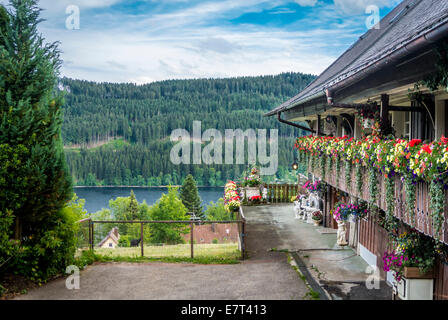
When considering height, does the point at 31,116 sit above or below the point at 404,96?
below

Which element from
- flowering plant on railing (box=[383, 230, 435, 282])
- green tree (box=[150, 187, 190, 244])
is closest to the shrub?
flowering plant on railing (box=[383, 230, 435, 282])

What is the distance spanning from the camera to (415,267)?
6664 millimetres

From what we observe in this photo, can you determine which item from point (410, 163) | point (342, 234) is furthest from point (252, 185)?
point (410, 163)

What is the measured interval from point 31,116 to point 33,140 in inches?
20.1

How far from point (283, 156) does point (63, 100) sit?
8167cm

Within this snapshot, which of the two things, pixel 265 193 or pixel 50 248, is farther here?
pixel 265 193

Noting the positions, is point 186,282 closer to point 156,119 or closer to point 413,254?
point 413,254

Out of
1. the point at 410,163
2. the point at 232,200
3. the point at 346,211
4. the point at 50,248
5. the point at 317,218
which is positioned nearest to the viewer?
the point at 410,163

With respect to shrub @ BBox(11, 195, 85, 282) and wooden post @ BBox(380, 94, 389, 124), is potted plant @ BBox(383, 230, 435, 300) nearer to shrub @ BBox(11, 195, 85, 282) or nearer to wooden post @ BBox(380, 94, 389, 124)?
wooden post @ BBox(380, 94, 389, 124)

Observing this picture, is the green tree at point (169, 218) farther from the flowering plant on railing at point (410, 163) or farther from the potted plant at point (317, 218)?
the flowering plant on railing at point (410, 163)

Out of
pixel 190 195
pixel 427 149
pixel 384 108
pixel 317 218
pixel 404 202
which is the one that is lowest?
pixel 190 195

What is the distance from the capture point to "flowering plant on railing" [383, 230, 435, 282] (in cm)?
658

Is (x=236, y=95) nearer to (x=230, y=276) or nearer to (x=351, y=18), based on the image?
(x=351, y=18)

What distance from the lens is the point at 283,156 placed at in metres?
88.8
